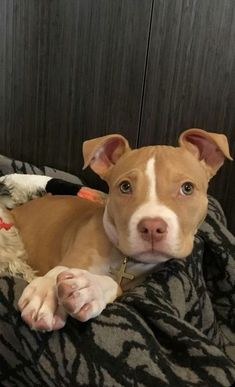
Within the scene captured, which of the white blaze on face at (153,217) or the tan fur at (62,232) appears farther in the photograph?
the tan fur at (62,232)

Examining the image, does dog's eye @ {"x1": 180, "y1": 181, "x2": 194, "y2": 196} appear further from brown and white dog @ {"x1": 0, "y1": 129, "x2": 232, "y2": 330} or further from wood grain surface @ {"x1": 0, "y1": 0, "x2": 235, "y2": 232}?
wood grain surface @ {"x1": 0, "y1": 0, "x2": 235, "y2": 232}

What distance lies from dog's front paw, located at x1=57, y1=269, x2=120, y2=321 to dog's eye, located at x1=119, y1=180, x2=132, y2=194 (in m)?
0.24

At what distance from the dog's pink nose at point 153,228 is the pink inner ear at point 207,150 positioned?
376 millimetres

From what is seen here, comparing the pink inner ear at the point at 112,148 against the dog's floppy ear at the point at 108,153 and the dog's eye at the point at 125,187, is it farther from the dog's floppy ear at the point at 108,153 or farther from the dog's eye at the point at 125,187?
the dog's eye at the point at 125,187

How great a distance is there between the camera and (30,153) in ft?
7.77

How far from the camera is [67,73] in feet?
7.15

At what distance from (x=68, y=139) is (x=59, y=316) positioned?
127 cm

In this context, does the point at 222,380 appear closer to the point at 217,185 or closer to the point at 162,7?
the point at 217,185

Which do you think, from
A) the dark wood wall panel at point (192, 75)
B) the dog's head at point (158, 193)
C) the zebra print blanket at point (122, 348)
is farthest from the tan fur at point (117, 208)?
the dark wood wall panel at point (192, 75)

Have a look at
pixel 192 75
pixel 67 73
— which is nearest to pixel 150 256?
pixel 192 75

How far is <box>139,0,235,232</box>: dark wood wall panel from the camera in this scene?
6.17ft

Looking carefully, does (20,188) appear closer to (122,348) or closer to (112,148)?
(112,148)

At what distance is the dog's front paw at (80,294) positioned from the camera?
1.03 metres

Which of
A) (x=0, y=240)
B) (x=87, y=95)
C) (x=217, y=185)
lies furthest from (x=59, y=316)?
(x=87, y=95)
